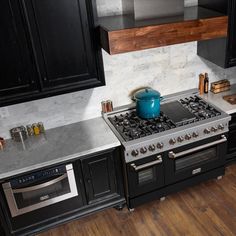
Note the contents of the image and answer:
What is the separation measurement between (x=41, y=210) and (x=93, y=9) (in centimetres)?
186

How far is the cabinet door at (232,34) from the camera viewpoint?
2.88 meters

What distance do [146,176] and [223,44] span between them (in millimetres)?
1502

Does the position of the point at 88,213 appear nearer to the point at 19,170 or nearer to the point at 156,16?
the point at 19,170

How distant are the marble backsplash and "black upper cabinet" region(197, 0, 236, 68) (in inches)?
6.0

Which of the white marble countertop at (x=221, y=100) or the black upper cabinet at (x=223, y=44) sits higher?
the black upper cabinet at (x=223, y=44)

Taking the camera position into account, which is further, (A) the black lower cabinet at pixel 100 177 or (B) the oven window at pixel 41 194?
(A) the black lower cabinet at pixel 100 177

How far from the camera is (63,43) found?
2629 millimetres

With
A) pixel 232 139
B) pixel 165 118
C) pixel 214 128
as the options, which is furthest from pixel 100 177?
pixel 232 139

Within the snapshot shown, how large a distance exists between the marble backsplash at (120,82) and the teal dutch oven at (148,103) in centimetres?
27

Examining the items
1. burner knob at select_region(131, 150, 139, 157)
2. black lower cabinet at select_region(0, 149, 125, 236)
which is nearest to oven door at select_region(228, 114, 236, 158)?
burner knob at select_region(131, 150, 139, 157)

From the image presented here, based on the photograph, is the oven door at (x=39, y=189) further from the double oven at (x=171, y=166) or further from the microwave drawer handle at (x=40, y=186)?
the double oven at (x=171, y=166)

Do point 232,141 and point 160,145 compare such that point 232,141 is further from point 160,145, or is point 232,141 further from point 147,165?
point 147,165

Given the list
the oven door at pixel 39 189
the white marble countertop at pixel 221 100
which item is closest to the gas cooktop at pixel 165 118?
the white marble countertop at pixel 221 100

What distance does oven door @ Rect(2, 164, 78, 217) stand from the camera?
8.98ft
